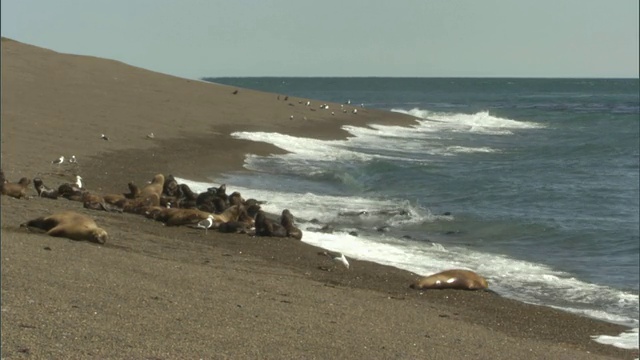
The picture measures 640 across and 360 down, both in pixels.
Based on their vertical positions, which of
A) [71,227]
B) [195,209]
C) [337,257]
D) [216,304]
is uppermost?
[71,227]

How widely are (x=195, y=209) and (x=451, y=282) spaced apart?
5121 mm

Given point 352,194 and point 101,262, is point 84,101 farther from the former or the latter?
point 101,262

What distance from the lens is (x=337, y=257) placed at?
14070mm

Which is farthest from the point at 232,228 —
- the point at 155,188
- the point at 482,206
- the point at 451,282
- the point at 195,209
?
the point at 482,206

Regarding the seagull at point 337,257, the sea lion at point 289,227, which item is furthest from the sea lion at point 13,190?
the seagull at point 337,257

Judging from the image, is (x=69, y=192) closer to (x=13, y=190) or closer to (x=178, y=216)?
(x=13, y=190)

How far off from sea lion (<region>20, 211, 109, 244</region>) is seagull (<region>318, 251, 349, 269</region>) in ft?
11.3

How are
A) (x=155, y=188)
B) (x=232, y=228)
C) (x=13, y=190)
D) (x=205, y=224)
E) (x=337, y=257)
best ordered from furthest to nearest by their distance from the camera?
(x=155, y=188), (x=232, y=228), (x=205, y=224), (x=13, y=190), (x=337, y=257)

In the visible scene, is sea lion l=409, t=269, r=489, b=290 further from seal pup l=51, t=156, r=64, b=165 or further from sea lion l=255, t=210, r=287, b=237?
seal pup l=51, t=156, r=64, b=165

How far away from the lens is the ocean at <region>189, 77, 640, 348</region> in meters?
14.6

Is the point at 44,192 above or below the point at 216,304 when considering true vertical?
below

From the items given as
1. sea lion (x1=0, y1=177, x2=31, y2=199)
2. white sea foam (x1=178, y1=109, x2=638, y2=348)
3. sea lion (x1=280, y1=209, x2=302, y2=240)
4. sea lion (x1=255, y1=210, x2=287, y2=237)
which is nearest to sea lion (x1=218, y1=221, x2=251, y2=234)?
sea lion (x1=255, y1=210, x2=287, y2=237)

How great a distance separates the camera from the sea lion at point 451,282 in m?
12.6

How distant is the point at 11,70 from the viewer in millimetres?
36938
